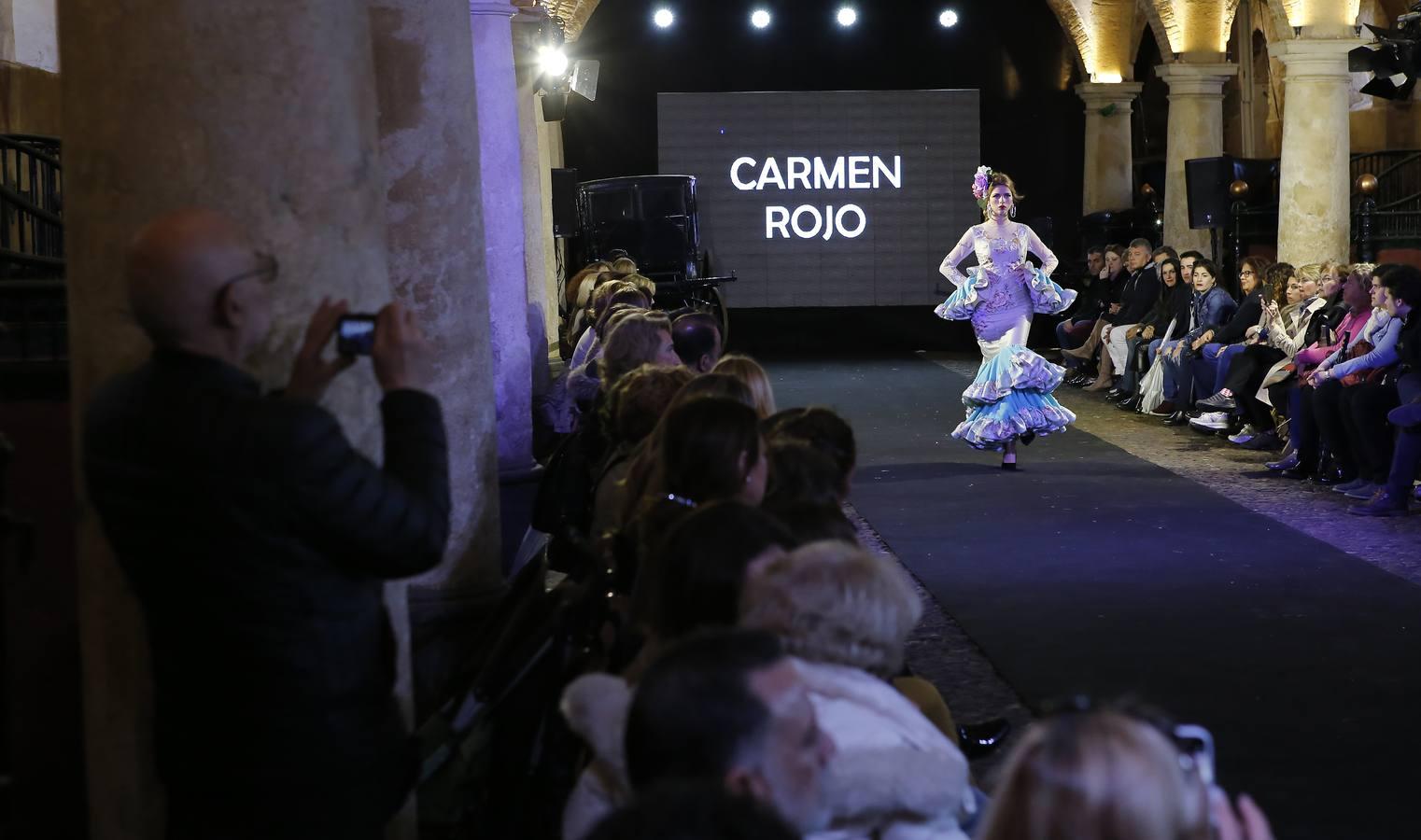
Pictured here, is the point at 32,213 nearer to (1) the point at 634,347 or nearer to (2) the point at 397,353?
(1) the point at 634,347

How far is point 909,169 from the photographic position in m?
19.9

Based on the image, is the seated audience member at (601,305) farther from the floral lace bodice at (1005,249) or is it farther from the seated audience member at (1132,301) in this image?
the seated audience member at (1132,301)

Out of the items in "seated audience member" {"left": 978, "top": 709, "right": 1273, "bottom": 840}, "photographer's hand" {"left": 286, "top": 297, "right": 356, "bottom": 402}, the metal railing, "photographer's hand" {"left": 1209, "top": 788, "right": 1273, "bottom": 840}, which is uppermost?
the metal railing

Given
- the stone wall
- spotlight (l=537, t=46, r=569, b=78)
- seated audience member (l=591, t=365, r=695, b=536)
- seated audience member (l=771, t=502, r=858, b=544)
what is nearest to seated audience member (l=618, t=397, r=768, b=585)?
seated audience member (l=771, t=502, r=858, b=544)

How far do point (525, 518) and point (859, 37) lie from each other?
1487 cm

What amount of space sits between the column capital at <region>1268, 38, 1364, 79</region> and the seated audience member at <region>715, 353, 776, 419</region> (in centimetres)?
951

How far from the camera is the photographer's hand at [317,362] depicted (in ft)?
6.94

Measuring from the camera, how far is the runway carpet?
4.03 meters

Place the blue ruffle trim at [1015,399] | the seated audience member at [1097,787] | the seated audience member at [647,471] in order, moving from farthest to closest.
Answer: the blue ruffle trim at [1015,399] < the seated audience member at [647,471] < the seated audience member at [1097,787]

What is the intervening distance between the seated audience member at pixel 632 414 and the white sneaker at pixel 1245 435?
673cm

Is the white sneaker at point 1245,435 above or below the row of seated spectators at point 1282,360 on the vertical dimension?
below

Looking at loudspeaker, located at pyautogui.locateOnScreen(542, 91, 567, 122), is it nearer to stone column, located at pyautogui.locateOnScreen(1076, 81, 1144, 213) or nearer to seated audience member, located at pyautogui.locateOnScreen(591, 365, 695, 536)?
stone column, located at pyautogui.locateOnScreen(1076, 81, 1144, 213)

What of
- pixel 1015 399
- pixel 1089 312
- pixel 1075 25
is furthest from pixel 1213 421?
pixel 1075 25

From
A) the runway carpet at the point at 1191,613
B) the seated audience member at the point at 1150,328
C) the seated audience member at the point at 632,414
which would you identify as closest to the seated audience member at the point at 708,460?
the seated audience member at the point at 632,414
